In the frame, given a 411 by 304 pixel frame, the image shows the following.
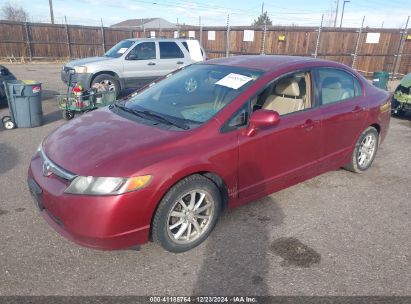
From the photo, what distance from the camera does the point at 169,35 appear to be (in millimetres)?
23125

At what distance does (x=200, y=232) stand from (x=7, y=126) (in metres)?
5.41

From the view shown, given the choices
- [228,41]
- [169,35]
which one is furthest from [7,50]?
[228,41]

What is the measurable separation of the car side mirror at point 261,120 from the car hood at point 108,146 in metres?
0.68

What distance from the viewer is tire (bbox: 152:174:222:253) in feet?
9.05

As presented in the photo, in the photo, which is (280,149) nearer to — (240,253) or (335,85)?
(240,253)

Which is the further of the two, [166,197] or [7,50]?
[7,50]

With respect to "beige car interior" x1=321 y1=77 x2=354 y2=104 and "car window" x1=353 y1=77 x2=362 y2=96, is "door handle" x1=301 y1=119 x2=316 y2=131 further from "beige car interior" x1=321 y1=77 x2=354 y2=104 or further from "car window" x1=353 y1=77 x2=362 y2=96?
"car window" x1=353 y1=77 x2=362 y2=96

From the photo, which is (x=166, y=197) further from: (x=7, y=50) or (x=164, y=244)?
(x=7, y=50)

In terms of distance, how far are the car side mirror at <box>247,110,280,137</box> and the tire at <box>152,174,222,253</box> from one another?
2.12 feet

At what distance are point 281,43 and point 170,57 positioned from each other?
27.0 feet

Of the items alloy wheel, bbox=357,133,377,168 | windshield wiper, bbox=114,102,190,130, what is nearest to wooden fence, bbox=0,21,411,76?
alloy wheel, bbox=357,133,377,168

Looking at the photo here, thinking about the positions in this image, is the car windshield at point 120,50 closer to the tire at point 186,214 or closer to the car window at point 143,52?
the car window at point 143,52

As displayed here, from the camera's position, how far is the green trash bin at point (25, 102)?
650 centimetres

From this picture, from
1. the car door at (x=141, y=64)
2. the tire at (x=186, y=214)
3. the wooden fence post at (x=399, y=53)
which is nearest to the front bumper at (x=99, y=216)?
the tire at (x=186, y=214)
